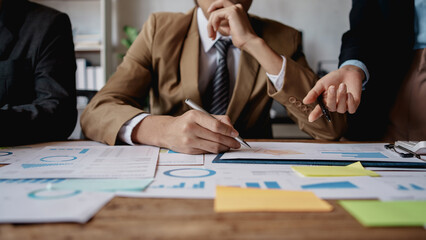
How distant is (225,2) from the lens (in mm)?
1069

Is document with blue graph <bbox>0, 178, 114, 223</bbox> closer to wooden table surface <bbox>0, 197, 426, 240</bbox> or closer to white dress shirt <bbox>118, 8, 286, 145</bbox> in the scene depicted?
wooden table surface <bbox>0, 197, 426, 240</bbox>

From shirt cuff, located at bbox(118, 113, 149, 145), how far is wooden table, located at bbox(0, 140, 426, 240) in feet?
1.56

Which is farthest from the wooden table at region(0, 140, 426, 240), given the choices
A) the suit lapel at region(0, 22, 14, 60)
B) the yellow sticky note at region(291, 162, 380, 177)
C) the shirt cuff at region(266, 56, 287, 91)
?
the suit lapel at region(0, 22, 14, 60)

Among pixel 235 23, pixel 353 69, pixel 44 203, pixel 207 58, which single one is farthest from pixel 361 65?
pixel 44 203

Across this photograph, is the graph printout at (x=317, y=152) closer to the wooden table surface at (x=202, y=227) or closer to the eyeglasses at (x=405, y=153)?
the eyeglasses at (x=405, y=153)

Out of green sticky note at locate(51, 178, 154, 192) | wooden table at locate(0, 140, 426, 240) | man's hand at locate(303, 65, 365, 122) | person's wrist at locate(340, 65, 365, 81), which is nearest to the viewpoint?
wooden table at locate(0, 140, 426, 240)

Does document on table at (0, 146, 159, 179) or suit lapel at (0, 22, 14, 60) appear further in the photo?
suit lapel at (0, 22, 14, 60)

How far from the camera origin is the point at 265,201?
39 cm

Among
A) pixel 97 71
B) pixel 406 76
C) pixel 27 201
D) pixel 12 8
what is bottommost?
pixel 97 71

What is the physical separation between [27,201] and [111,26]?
3016mm

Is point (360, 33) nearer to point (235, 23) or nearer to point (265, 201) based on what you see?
point (235, 23)

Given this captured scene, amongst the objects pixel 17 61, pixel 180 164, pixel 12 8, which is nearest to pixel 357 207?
pixel 180 164

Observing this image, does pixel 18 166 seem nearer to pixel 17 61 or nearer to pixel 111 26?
pixel 17 61

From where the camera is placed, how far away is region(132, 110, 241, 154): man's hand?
71 centimetres
